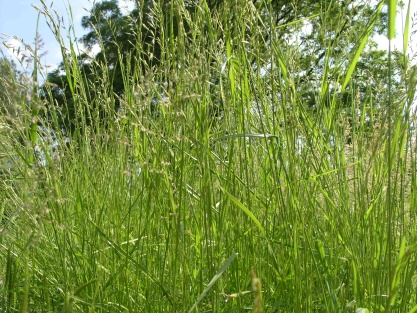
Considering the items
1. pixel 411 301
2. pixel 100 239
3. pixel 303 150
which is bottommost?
pixel 411 301

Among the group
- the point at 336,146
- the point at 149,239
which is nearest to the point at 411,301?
the point at 336,146

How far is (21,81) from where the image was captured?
4.15 ft

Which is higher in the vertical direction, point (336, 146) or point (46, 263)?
point (336, 146)

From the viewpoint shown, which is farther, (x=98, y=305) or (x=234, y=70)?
(x=234, y=70)

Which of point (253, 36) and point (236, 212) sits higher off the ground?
point (253, 36)

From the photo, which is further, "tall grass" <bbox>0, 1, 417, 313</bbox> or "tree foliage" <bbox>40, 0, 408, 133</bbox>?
"tree foliage" <bbox>40, 0, 408, 133</bbox>

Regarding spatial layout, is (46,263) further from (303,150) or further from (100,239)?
(303,150)

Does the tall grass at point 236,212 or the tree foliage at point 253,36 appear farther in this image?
the tree foliage at point 253,36

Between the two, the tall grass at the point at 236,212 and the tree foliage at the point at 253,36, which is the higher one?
the tree foliage at the point at 253,36

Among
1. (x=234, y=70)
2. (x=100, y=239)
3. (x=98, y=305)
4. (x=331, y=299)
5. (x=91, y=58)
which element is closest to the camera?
(x=331, y=299)

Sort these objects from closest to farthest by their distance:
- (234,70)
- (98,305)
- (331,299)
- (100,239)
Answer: (331,299)
(98,305)
(234,70)
(100,239)

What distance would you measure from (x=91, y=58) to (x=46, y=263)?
0.78 m

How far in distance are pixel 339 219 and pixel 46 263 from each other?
1003 mm

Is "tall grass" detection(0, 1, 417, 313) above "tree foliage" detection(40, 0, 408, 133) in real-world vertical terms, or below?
below
